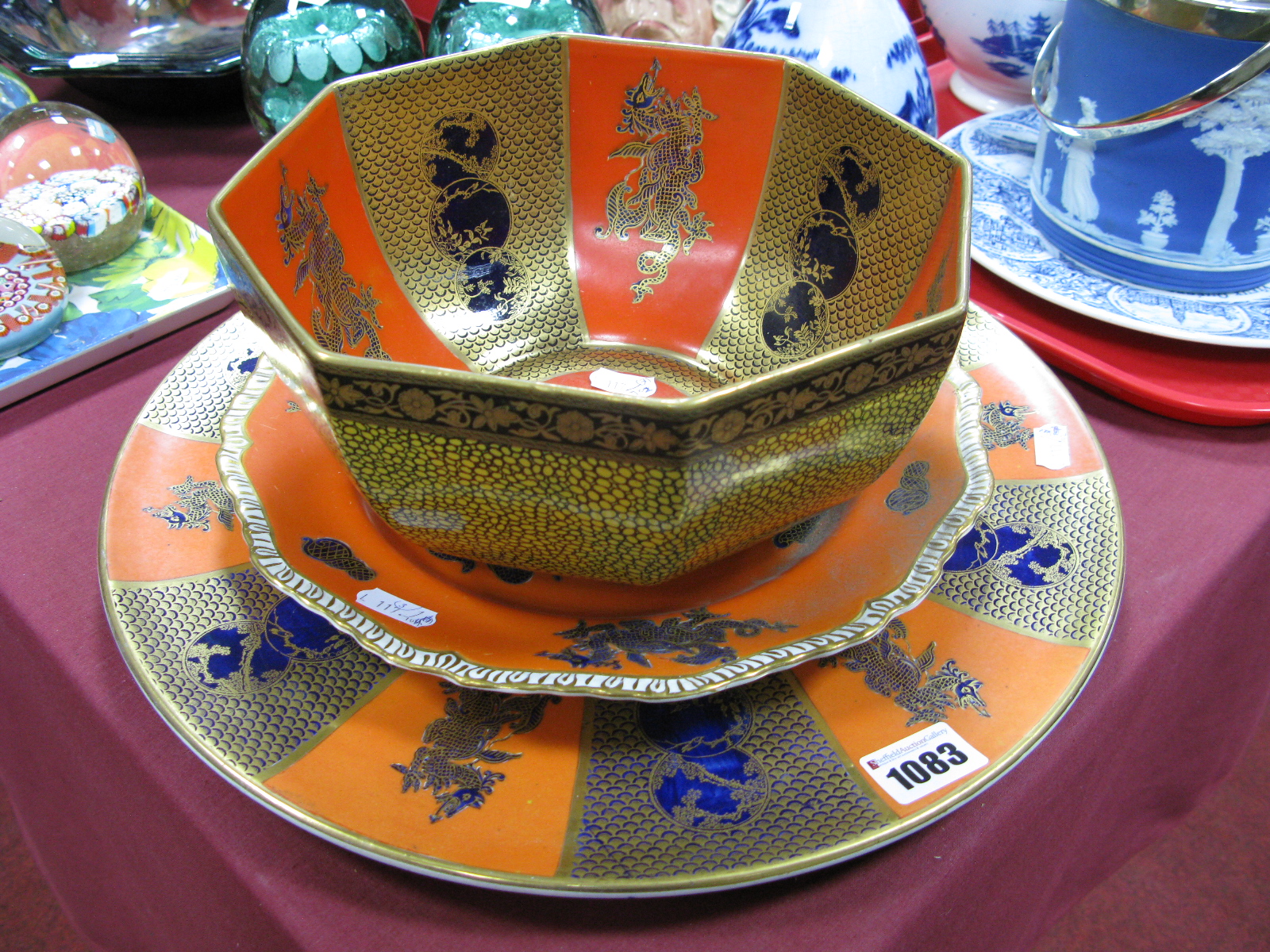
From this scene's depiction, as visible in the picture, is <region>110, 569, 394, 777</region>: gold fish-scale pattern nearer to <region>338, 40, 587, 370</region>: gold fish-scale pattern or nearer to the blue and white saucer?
<region>338, 40, 587, 370</region>: gold fish-scale pattern

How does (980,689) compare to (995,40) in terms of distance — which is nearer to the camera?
(980,689)

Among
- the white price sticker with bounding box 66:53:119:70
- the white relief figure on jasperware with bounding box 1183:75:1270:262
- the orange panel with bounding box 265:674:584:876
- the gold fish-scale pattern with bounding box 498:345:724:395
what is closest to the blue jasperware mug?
the white relief figure on jasperware with bounding box 1183:75:1270:262

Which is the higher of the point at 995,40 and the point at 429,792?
the point at 995,40

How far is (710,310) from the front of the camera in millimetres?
789

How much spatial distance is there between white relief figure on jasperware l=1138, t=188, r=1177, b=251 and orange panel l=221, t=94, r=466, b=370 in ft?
1.81

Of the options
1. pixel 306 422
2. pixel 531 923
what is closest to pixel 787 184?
pixel 306 422

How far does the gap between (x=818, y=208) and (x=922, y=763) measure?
437mm

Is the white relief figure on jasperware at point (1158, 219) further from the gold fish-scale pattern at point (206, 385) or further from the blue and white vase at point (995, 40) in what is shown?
the gold fish-scale pattern at point (206, 385)

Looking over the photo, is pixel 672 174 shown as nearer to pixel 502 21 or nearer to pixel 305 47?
pixel 502 21

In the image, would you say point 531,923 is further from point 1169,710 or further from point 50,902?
point 50,902

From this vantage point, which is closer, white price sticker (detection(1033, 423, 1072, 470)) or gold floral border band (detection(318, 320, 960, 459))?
gold floral border band (detection(318, 320, 960, 459))

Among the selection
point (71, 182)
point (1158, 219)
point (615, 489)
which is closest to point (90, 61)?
point (71, 182)

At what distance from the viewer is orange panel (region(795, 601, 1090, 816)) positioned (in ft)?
1.47

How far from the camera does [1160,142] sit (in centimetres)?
68
